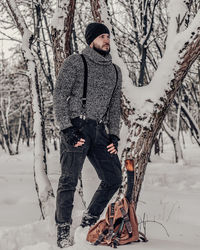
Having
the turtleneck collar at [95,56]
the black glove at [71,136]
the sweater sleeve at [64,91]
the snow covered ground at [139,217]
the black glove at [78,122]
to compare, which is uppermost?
the turtleneck collar at [95,56]

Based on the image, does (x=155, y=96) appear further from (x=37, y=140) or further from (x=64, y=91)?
(x=37, y=140)

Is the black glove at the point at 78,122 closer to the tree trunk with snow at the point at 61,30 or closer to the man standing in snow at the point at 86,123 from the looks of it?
the man standing in snow at the point at 86,123

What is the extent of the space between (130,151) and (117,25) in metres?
8.04

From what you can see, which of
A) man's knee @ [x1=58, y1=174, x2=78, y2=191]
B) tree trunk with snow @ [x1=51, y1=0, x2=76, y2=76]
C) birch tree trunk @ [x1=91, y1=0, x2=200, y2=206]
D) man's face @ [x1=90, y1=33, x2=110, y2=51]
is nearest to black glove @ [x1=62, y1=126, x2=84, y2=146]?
man's knee @ [x1=58, y1=174, x2=78, y2=191]

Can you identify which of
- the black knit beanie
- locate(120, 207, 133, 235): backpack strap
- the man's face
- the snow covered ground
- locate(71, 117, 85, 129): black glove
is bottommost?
the snow covered ground

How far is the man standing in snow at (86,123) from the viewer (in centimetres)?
271

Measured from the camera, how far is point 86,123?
9.20 feet

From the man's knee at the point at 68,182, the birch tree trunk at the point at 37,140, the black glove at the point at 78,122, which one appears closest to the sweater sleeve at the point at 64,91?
the black glove at the point at 78,122

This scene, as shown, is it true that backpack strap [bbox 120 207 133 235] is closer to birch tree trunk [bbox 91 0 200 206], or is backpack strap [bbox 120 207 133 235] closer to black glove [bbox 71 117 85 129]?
birch tree trunk [bbox 91 0 200 206]

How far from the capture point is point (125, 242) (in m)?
2.62

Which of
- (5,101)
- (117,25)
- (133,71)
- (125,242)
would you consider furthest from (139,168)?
(5,101)

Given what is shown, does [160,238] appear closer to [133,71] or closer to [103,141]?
[103,141]

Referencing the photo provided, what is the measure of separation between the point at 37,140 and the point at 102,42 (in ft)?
6.77

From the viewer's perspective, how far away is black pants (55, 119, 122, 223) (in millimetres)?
2752
